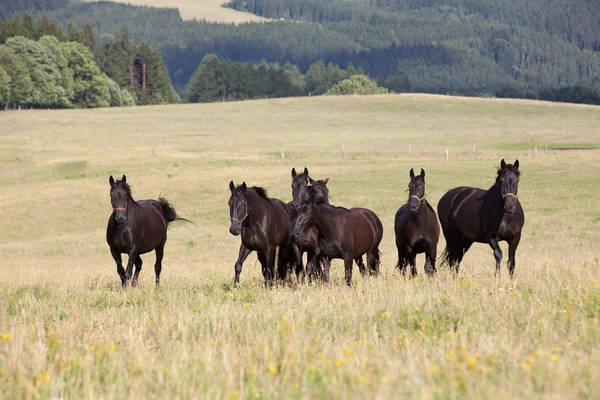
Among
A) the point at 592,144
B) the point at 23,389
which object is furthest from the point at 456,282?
the point at 592,144

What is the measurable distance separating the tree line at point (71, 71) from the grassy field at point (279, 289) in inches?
826

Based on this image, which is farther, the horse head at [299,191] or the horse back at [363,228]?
the horse back at [363,228]

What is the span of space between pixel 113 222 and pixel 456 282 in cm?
671

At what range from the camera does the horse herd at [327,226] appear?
12945 millimetres

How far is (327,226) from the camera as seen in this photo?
12914mm

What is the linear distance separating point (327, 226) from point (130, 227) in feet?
13.1

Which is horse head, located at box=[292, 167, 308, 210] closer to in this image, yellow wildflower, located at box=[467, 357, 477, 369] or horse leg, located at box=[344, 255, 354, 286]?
horse leg, located at box=[344, 255, 354, 286]

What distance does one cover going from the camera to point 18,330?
7.86m

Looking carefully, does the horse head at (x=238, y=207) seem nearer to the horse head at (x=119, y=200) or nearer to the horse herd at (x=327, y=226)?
the horse herd at (x=327, y=226)

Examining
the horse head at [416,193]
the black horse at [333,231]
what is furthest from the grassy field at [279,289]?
the horse head at [416,193]

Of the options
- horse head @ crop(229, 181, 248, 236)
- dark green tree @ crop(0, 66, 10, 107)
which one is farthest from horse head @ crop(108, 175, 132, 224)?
dark green tree @ crop(0, 66, 10, 107)

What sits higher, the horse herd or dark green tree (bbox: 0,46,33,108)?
dark green tree (bbox: 0,46,33,108)

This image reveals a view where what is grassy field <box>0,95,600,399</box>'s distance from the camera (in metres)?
5.61

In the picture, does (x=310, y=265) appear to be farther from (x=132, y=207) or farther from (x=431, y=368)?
(x=431, y=368)
